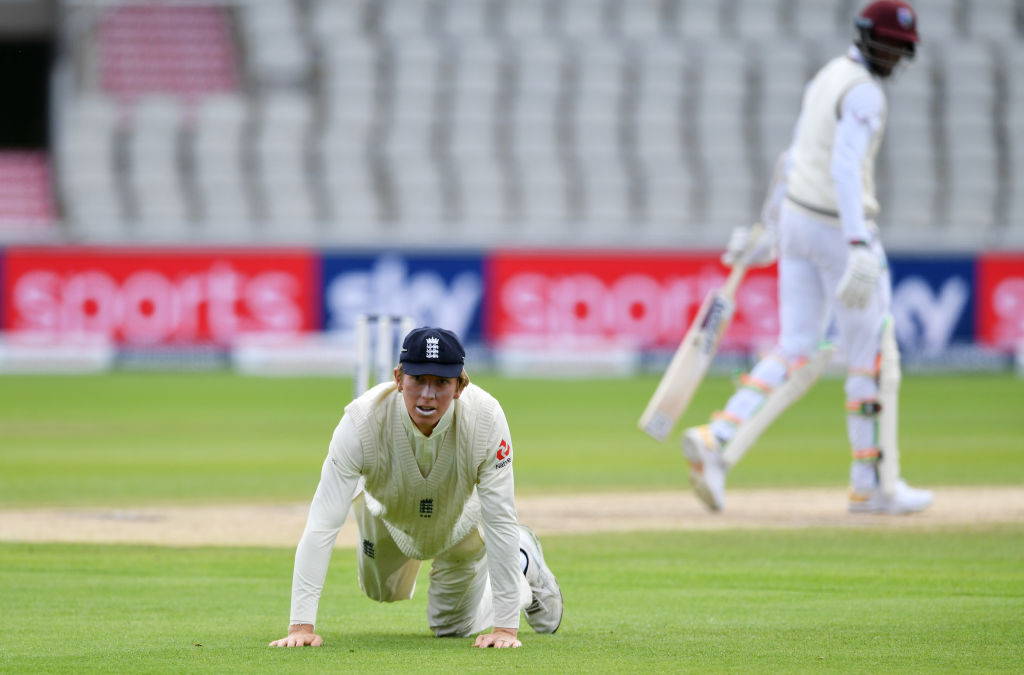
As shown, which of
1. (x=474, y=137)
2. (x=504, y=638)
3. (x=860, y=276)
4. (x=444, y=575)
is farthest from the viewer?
(x=474, y=137)

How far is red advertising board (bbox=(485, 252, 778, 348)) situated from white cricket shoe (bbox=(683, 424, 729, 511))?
13.7m

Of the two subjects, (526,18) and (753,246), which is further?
(526,18)

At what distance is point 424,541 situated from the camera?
4.92 m

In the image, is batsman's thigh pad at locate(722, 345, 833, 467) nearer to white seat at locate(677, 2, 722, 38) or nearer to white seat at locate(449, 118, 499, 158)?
white seat at locate(449, 118, 499, 158)

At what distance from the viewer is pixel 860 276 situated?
25.0 ft

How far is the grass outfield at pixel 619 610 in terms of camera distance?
451cm

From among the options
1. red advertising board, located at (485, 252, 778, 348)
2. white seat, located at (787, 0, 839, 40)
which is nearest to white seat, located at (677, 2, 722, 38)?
white seat, located at (787, 0, 839, 40)

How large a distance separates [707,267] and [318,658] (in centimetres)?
1776

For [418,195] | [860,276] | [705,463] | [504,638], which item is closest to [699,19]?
[418,195]

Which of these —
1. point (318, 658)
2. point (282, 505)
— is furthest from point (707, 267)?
point (318, 658)

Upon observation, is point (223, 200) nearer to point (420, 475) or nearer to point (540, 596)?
point (540, 596)

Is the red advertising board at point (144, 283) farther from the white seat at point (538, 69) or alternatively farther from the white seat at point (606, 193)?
the white seat at point (538, 69)

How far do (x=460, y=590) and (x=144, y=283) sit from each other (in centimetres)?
1718

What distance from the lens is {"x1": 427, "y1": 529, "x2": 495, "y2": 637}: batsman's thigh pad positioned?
16.5ft
